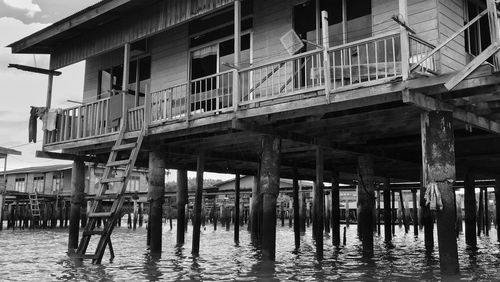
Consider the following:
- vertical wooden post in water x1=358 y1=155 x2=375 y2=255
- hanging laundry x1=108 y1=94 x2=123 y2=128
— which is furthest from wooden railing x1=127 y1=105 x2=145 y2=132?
vertical wooden post in water x1=358 y1=155 x2=375 y2=255

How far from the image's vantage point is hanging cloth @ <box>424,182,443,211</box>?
28.6 feet

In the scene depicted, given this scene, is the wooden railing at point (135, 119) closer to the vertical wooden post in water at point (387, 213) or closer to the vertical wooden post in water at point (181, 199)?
the vertical wooden post in water at point (181, 199)

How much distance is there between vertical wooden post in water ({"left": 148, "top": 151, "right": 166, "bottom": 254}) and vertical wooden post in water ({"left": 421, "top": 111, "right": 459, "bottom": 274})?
7840mm

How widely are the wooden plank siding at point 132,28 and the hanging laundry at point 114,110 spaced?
1.43 m

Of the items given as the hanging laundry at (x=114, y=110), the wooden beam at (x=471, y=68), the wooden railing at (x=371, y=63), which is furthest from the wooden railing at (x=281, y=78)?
the hanging laundry at (x=114, y=110)

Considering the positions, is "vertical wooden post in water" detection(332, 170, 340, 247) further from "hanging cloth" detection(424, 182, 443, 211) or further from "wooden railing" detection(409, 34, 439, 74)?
"hanging cloth" detection(424, 182, 443, 211)

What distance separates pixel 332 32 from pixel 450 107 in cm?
351

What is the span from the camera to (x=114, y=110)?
14.5 meters

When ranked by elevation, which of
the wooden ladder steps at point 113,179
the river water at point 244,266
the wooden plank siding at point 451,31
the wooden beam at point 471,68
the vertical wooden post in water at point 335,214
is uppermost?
the wooden plank siding at point 451,31

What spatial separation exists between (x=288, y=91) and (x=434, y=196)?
408 centimetres

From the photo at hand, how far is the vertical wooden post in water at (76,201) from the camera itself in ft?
54.4

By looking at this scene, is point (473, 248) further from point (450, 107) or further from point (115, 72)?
point (115, 72)

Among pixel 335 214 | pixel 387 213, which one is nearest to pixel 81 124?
pixel 335 214

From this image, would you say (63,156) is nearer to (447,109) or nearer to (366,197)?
(366,197)
